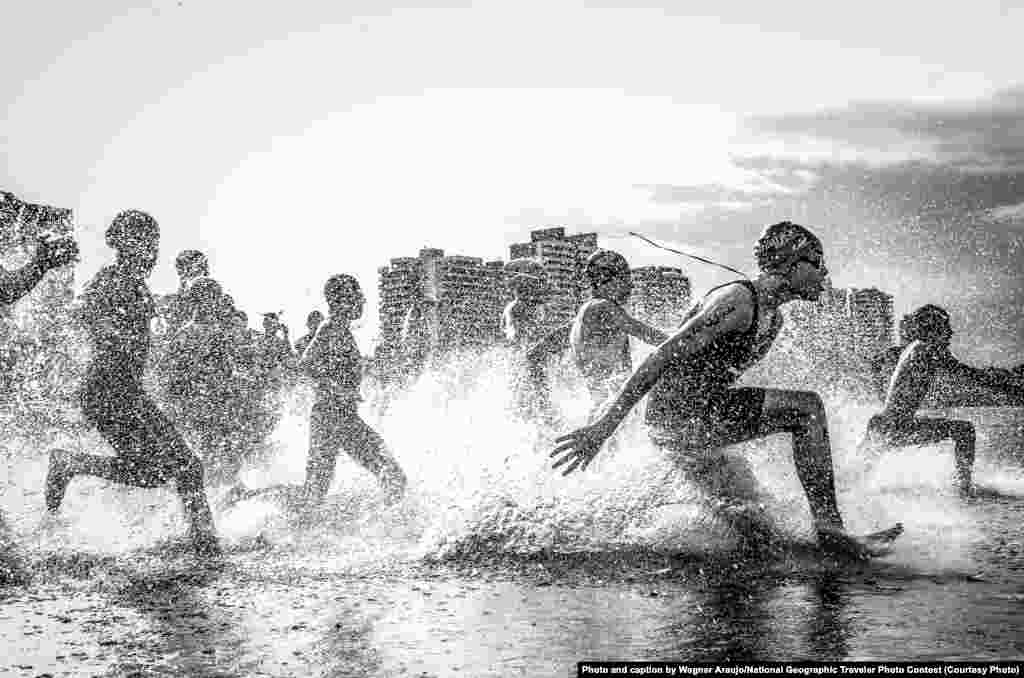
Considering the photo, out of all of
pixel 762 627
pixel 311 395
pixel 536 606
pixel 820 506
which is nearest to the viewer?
pixel 762 627

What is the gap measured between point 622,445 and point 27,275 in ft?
11.6

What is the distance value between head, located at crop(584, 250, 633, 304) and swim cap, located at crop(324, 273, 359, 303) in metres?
1.81

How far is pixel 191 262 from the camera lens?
8.71 meters

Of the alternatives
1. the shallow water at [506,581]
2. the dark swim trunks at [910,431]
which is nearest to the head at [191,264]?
the shallow water at [506,581]

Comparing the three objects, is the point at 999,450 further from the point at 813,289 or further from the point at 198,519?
the point at 198,519

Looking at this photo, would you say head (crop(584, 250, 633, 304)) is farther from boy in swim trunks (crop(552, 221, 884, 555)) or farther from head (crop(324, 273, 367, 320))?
boy in swim trunks (crop(552, 221, 884, 555))

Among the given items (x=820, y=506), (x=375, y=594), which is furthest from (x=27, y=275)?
(x=820, y=506)

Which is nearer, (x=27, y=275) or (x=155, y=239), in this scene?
(x=27, y=275)

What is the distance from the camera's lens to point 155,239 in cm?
664

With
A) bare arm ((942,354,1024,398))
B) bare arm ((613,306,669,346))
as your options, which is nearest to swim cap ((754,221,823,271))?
bare arm ((613,306,669,346))

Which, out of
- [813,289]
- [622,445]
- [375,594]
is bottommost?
[375,594]

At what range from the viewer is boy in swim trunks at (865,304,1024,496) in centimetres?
923

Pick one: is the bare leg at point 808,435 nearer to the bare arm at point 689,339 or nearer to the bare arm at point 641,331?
the bare arm at point 689,339

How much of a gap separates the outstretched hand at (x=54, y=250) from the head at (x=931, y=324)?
23.1 ft
